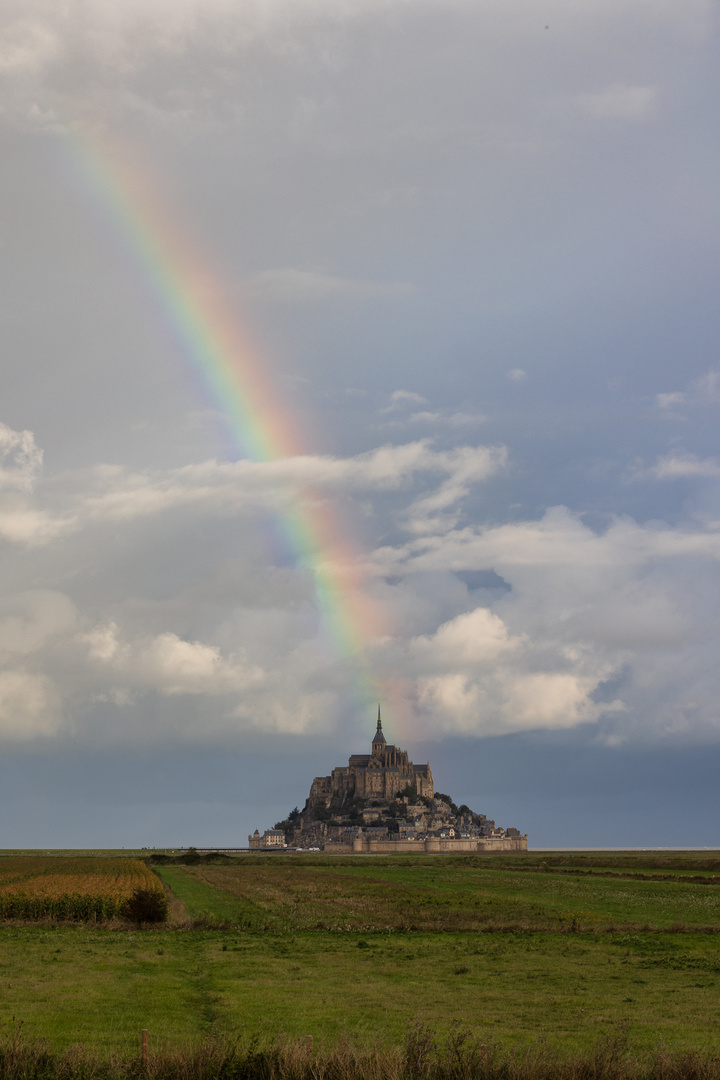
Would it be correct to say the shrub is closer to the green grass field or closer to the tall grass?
the green grass field

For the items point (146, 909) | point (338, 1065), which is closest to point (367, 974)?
point (338, 1065)

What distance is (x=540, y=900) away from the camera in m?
66.6

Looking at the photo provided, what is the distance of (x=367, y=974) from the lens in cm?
3088

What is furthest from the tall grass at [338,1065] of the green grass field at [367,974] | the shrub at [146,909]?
the shrub at [146,909]

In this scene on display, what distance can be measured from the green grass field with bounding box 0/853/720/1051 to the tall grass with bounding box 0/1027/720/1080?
2869 millimetres

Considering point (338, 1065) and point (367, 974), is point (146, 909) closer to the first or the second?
point (367, 974)

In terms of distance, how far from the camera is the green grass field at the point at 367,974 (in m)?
22.8

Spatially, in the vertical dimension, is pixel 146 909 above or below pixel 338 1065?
below

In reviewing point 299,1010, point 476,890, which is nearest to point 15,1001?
point 299,1010

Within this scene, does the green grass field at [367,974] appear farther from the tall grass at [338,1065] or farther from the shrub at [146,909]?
the tall grass at [338,1065]

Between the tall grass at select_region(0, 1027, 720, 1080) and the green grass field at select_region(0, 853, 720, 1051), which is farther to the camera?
the green grass field at select_region(0, 853, 720, 1051)

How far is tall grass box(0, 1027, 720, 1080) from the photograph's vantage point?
16562 mm

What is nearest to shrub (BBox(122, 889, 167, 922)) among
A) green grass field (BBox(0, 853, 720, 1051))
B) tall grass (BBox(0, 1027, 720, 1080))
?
green grass field (BBox(0, 853, 720, 1051))

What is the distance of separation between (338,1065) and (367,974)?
49.9ft
